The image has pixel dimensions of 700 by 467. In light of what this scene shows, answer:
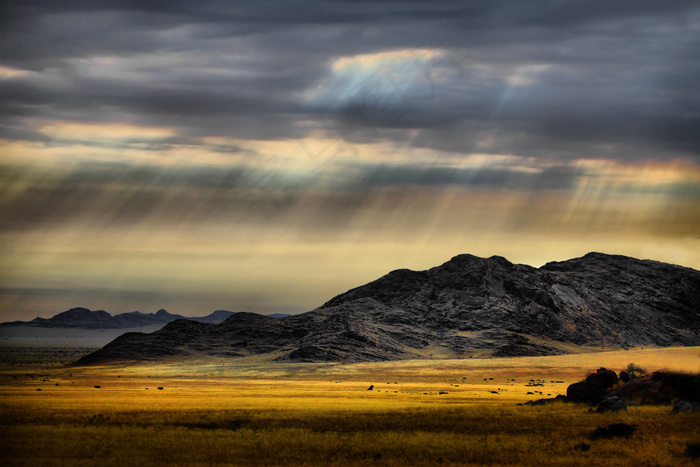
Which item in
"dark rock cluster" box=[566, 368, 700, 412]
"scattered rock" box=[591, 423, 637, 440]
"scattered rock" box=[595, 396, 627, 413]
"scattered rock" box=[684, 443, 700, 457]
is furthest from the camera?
"dark rock cluster" box=[566, 368, 700, 412]

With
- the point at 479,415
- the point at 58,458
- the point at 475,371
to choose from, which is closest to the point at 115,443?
the point at 58,458

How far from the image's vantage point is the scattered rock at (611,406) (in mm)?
→ 75812

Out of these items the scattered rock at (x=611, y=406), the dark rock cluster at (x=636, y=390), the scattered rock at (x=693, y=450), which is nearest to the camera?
the scattered rock at (x=693, y=450)

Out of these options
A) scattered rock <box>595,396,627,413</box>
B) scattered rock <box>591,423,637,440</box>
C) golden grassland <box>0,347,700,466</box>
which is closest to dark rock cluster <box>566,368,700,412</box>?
scattered rock <box>595,396,627,413</box>

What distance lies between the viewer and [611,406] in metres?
75.9

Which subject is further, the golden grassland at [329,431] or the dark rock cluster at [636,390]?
the dark rock cluster at [636,390]

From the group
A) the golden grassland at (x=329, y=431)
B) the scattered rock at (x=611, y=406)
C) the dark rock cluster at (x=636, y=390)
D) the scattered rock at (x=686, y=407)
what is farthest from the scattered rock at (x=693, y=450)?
the dark rock cluster at (x=636, y=390)

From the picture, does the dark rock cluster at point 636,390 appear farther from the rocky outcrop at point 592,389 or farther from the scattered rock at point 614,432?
the scattered rock at point 614,432

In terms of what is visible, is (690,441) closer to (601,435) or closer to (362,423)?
(601,435)

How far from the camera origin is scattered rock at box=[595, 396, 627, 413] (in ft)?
249

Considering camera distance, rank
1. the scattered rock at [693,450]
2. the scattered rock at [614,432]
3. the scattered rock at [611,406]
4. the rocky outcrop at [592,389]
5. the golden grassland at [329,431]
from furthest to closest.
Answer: the rocky outcrop at [592,389]
the scattered rock at [611,406]
the scattered rock at [614,432]
the scattered rock at [693,450]
the golden grassland at [329,431]

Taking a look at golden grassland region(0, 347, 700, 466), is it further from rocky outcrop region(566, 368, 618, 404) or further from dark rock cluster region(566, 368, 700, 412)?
rocky outcrop region(566, 368, 618, 404)

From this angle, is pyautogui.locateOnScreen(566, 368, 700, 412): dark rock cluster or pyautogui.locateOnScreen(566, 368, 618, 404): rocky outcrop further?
pyautogui.locateOnScreen(566, 368, 618, 404): rocky outcrop

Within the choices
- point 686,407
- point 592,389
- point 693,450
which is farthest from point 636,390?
point 693,450
